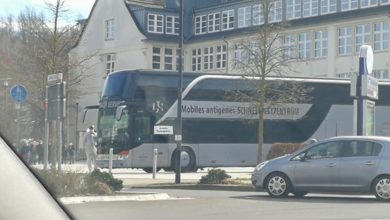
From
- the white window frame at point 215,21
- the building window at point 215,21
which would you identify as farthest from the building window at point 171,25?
the building window at point 215,21

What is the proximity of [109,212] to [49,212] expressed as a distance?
832cm

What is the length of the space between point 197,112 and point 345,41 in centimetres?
2424

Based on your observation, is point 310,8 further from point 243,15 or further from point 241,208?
point 241,208

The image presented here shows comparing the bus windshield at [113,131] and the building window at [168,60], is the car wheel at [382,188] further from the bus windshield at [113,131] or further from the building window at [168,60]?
the building window at [168,60]

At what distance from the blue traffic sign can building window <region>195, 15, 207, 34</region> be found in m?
36.1

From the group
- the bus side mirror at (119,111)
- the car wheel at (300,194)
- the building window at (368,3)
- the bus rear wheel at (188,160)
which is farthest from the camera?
the building window at (368,3)

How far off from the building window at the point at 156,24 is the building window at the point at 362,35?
23.0 m

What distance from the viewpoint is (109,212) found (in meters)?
11.3

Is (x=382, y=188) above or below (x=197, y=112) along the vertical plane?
below

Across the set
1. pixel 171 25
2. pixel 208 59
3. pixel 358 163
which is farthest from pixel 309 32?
pixel 358 163

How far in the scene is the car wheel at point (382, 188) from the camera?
15.1 meters

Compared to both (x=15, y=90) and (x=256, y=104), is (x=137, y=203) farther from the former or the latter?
(x=256, y=104)

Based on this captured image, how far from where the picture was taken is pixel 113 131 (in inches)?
1037

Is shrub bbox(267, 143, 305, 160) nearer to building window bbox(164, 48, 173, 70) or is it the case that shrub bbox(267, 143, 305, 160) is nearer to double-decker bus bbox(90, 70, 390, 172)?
double-decker bus bbox(90, 70, 390, 172)
